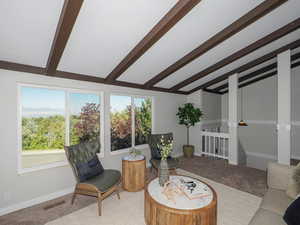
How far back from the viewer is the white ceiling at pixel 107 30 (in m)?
1.93

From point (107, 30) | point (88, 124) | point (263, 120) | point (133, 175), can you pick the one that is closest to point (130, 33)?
point (107, 30)

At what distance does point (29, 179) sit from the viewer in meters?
2.67

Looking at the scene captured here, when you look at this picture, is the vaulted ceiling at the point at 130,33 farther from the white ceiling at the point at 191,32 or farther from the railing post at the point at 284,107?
the railing post at the point at 284,107

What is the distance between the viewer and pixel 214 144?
17.7 feet

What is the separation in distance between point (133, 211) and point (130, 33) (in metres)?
2.89

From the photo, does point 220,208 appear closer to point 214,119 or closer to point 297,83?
point 214,119

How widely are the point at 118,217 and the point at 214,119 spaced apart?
18.3 ft

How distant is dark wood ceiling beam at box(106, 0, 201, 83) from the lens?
194cm

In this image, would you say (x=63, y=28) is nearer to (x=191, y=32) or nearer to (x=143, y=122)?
(x=191, y=32)

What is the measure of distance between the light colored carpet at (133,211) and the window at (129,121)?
4.79 feet

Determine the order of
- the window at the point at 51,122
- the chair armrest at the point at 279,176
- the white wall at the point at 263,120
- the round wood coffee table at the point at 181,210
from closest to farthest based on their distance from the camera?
1. the round wood coffee table at the point at 181,210
2. the chair armrest at the point at 279,176
3. the window at the point at 51,122
4. the white wall at the point at 263,120

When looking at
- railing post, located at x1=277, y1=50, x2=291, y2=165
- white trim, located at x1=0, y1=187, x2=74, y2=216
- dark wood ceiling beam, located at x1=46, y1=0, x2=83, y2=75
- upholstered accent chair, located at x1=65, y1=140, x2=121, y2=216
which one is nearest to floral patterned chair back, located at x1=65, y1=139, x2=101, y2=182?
upholstered accent chair, located at x1=65, y1=140, x2=121, y2=216

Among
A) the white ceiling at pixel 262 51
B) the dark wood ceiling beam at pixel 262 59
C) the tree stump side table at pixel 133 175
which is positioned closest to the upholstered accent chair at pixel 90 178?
the tree stump side table at pixel 133 175

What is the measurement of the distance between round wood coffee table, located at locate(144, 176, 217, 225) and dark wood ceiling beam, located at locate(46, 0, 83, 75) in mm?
2429
